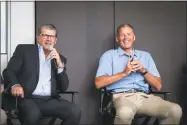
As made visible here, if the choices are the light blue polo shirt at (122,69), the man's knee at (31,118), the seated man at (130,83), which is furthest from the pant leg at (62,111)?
the light blue polo shirt at (122,69)

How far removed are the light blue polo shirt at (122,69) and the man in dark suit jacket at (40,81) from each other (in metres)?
0.44

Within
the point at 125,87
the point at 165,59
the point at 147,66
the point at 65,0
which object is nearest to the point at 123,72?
the point at 125,87

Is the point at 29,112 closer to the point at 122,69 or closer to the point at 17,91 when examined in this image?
the point at 17,91

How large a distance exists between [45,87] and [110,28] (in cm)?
129

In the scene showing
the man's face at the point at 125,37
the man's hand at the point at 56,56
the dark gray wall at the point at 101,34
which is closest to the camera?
the man's hand at the point at 56,56

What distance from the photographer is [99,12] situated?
3756 mm

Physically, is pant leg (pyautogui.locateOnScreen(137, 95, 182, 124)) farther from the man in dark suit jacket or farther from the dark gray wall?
the dark gray wall

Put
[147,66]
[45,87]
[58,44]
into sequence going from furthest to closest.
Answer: [58,44] < [147,66] < [45,87]

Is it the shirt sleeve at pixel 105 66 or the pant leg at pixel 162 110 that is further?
the shirt sleeve at pixel 105 66

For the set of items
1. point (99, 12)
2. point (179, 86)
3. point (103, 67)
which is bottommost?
point (179, 86)

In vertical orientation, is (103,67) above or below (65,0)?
below

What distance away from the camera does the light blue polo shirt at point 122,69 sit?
3047mm

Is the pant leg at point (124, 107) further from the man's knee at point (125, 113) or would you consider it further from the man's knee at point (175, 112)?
the man's knee at point (175, 112)

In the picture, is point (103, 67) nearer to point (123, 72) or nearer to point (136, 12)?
point (123, 72)
